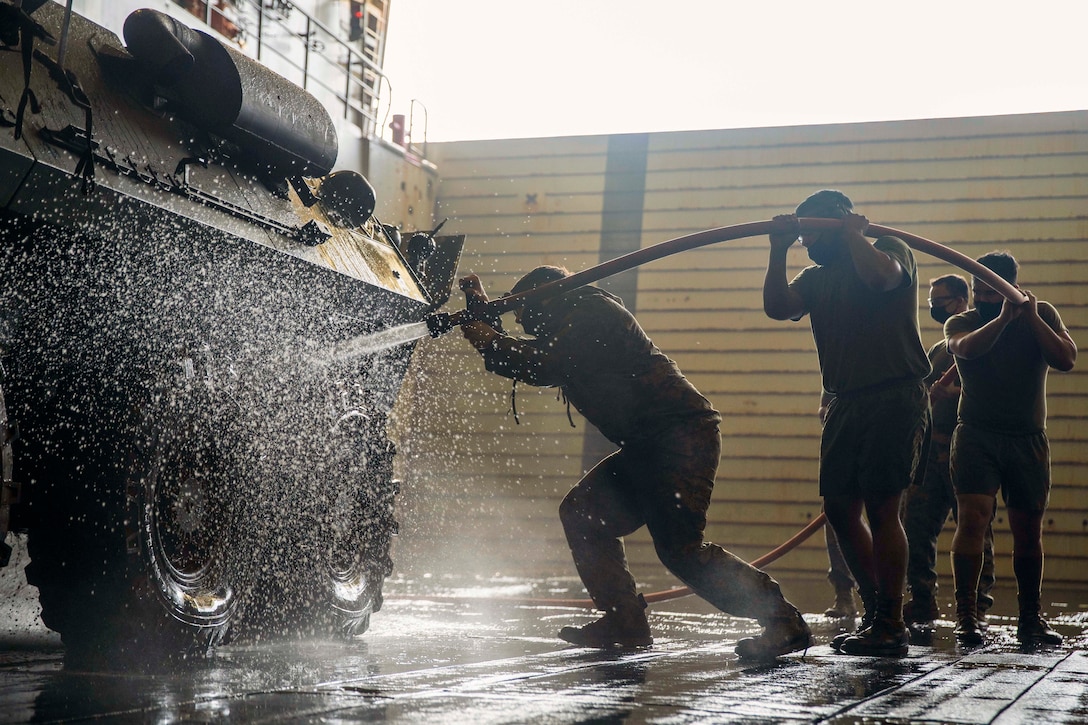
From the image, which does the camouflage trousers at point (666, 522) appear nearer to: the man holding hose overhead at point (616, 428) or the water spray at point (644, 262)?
the man holding hose overhead at point (616, 428)

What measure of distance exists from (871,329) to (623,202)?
8.84 meters

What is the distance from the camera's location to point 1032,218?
475 inches

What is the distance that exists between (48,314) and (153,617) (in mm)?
1089

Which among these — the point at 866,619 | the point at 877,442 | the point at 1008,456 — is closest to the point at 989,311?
the point at 1008,456

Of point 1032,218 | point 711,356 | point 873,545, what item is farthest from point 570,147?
point 873,545

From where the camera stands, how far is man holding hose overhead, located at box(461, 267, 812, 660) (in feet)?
15.4

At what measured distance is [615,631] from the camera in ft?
16.0

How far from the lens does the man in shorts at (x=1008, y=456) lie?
17.5 ft

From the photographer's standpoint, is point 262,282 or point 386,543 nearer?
point 262,282

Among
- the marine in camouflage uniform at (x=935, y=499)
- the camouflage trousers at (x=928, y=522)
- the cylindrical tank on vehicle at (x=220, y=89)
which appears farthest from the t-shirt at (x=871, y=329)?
the cylindrical tank on vehicle at (x=220, y=89)

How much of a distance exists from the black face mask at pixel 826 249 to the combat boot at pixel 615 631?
1.68 m

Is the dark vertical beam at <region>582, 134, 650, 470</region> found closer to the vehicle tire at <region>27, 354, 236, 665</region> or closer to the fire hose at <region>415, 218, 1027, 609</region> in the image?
the fire hose at <region>415, 218, 1027, 609</region>

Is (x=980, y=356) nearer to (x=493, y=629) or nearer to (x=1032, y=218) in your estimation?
(x=493, y=629)

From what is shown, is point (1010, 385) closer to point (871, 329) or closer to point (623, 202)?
point (871, 329)
